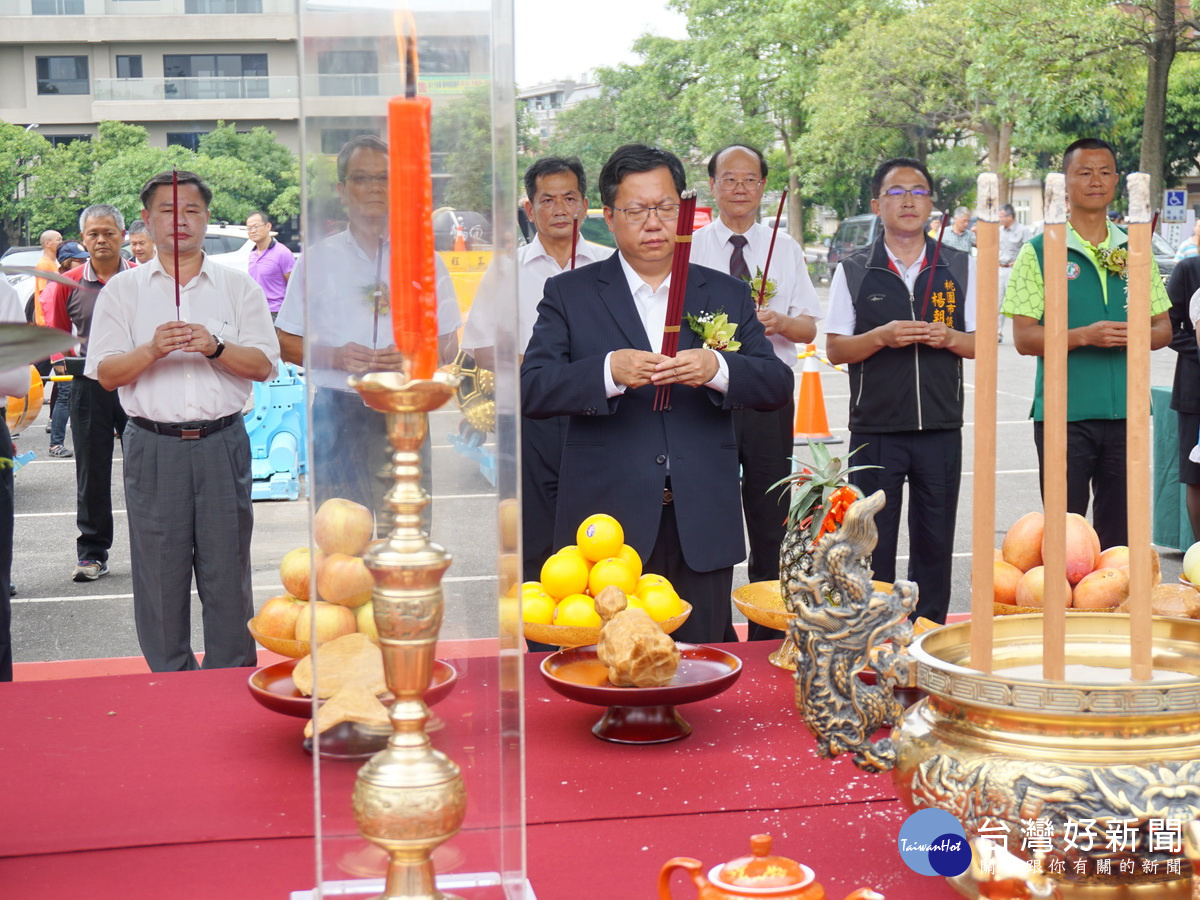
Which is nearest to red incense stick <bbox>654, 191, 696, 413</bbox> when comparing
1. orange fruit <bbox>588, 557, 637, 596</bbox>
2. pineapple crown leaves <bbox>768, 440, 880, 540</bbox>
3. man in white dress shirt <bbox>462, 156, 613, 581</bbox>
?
man in white dress shirt <bbox>462, 156, 613, 581</bbox>

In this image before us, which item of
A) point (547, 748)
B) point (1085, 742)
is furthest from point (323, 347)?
point (547, 748)

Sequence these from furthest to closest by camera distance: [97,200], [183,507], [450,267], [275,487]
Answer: [97,200], [275,487], [183,507], [450,267]

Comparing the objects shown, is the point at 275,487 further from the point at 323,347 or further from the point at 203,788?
the point at 323,347

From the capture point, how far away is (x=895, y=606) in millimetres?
1014

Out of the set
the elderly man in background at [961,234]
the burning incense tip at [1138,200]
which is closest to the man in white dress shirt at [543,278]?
the burning incense tip at [1138,200]

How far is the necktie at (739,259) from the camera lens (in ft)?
13.6

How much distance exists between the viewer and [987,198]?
88cm

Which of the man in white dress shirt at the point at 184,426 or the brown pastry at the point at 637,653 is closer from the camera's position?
the brown pastry at the point at 637,653

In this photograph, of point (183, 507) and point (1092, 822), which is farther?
point (183, 507)

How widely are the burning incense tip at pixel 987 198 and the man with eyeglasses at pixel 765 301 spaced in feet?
9.65

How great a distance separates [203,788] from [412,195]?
32.3 inches

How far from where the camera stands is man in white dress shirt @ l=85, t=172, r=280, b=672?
339 cm

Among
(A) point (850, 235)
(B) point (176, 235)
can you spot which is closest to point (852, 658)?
(B) point (176, 235)

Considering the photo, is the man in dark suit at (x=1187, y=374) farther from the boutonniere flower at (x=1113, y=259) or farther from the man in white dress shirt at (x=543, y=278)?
the man in white dress shirt at (x=543, y=278)
